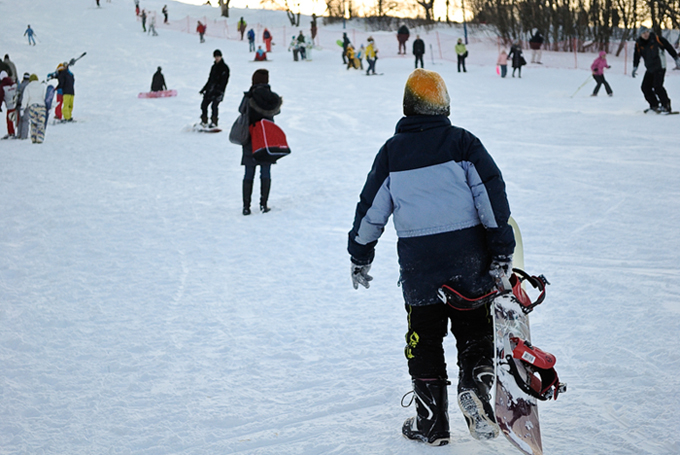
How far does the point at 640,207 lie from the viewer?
637 cm

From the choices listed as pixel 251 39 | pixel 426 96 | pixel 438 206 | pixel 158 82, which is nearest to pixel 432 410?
pixel 438 206

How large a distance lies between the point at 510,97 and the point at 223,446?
1472 cm

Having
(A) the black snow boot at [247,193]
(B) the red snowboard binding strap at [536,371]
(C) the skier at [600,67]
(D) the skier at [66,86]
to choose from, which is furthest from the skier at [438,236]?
(C) the skier at [600,67]

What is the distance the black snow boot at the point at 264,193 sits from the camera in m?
7.26

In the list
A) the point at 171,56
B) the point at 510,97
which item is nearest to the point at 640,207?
the point at 510,97

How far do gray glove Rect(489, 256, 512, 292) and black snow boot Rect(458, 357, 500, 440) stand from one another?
34 centimetres

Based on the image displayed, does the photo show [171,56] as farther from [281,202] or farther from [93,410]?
[93,410]

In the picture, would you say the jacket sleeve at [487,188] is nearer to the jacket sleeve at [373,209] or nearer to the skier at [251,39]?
the jacket sleeve at [373,209]

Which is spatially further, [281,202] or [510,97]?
[510,97]

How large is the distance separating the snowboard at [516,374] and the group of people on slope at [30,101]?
11.8m

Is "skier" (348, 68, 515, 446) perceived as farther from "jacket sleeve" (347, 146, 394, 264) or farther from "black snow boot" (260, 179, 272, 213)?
"black snow boot" (260, 179, 272, 213)

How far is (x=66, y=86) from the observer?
14.5 m

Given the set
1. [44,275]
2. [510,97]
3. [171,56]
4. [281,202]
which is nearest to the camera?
[44,275]

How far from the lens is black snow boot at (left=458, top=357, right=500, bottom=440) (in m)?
2.64
